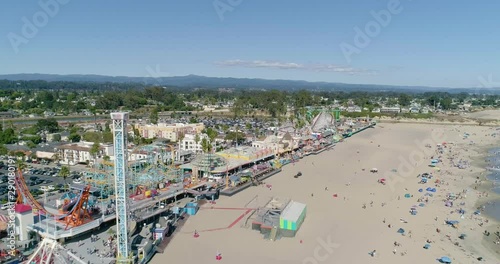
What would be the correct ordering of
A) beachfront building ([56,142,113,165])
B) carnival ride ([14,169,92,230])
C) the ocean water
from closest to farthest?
carnival ride ([14,169,92,230]), the ocean water, beachfront building ([56,142,113,165])

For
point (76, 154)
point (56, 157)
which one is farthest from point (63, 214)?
point (56, 157)

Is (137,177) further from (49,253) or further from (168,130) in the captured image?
(168,130)

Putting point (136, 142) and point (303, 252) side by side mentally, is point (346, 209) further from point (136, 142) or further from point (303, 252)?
point (136, 142)

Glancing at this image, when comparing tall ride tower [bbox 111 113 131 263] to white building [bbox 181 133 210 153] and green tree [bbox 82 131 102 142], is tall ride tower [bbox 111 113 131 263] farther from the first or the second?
green tree [bbox 82 131 102 142]

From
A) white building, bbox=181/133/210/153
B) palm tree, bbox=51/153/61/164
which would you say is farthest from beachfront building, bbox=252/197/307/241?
palm tree, bbox=51/153/61/164

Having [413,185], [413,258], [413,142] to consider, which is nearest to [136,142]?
[413,185]
